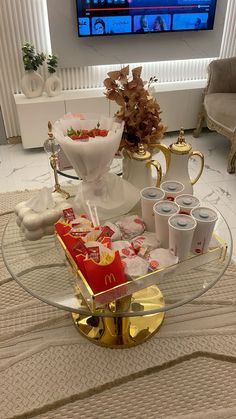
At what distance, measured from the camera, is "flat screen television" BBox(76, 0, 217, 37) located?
2.77 m

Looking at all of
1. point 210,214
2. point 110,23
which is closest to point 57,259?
point 210,214

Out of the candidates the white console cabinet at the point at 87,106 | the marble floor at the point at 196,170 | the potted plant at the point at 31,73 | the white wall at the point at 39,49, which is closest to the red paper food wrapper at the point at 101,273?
the marble floor at the point at 196,170

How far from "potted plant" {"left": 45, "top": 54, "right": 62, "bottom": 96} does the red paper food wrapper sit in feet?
7.16

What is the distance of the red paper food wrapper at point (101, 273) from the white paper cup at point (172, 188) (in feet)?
1.17

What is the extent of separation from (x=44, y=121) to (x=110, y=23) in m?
0.94

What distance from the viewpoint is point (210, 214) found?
1.16 m

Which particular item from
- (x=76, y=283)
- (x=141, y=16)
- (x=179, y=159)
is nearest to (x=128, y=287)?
(x=76, y=283)

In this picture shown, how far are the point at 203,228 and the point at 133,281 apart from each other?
0.29 metres

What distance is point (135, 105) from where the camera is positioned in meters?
1.32

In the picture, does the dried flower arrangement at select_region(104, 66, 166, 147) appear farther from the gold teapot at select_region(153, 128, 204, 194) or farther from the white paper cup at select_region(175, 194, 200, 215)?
the white paper cup at select_region(175, 194, 200, 215)

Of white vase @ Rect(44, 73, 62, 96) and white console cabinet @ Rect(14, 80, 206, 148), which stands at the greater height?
white vase @ Rect(44, 73, 62, 96)

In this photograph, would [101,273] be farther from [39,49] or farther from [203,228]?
[39,49]

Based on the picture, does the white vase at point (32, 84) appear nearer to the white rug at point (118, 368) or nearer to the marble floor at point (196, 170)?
the marble floor at point (196, 170)

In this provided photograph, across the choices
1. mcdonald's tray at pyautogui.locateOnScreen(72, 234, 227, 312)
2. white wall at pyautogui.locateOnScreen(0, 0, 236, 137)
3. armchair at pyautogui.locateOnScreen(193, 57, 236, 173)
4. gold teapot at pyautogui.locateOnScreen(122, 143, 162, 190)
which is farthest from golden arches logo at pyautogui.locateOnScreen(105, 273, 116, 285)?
white wall at pyautogui.locateOnScreen(0, 0, 236, 137)
